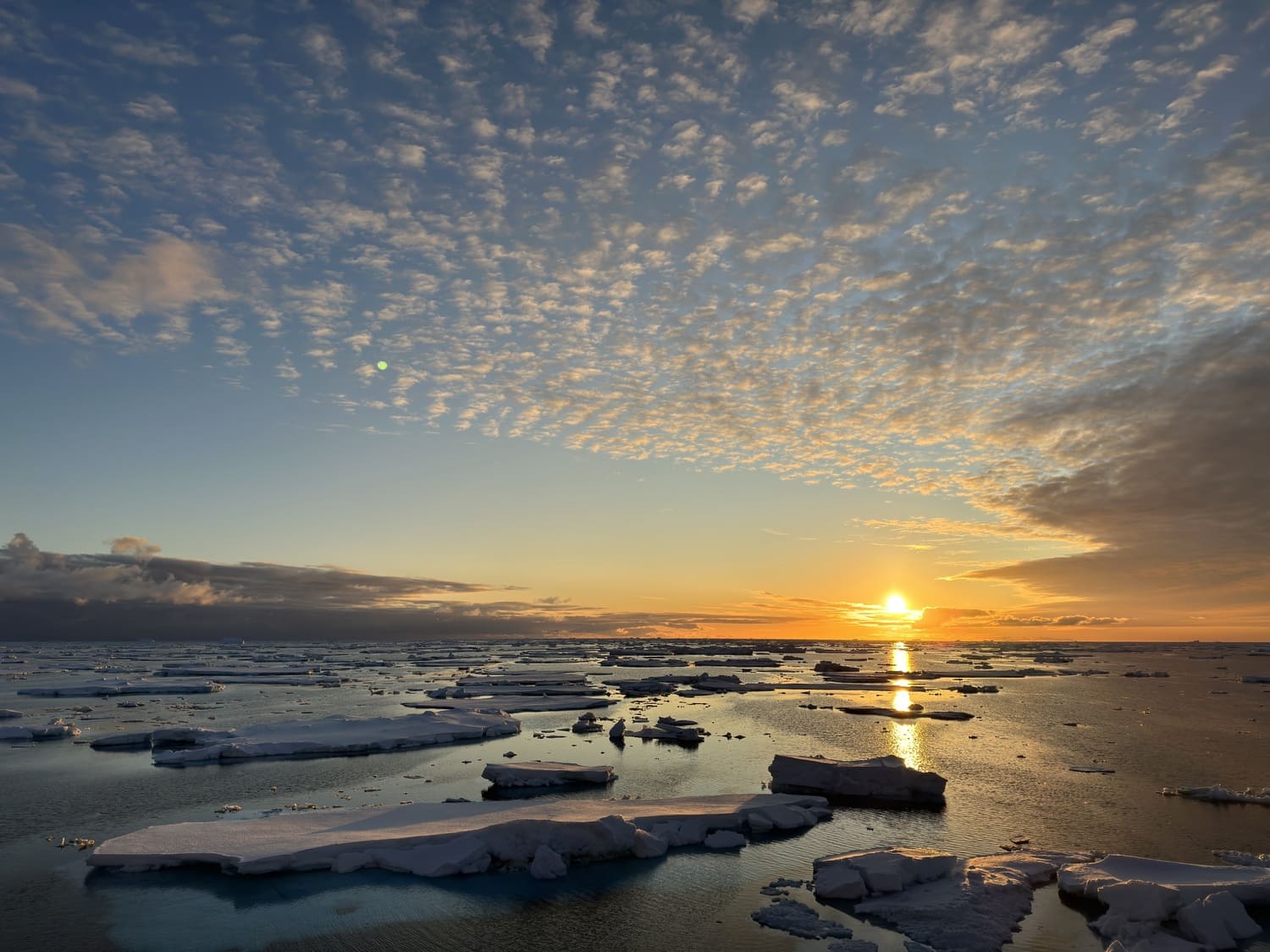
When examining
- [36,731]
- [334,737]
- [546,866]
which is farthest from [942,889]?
[36,731]

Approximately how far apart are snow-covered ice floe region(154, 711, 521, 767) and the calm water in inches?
40.0

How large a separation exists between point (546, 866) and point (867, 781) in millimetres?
12380

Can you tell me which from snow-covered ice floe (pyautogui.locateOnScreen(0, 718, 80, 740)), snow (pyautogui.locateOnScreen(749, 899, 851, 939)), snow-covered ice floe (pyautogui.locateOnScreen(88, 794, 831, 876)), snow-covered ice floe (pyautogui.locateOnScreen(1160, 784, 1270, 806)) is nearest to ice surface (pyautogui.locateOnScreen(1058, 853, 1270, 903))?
snow (pyautogui.locateOnScreen(749, 899, 851, 939))

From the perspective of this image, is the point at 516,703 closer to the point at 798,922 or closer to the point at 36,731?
the point at 36,731

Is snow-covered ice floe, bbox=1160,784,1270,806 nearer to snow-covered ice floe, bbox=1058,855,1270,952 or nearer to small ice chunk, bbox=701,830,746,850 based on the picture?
snow-covered ice floe, bbox=1058,855,1270,952

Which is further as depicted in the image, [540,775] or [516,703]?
[516,703]

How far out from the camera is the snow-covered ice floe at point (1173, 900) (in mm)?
13383

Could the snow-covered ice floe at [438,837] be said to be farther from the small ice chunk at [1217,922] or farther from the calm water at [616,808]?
the small ice chunk at [1217,922]

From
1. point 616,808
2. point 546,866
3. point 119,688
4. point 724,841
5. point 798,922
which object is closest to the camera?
point 798,922

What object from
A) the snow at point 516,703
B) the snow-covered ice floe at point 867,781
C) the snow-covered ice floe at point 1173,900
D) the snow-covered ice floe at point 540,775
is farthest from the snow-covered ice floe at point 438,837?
the snow at point 516,703

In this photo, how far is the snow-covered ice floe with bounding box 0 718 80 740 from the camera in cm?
3631

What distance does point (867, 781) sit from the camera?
2511 centimetres

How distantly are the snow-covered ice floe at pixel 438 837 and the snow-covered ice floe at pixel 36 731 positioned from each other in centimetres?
2399

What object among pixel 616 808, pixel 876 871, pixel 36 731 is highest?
pixel 876 871
